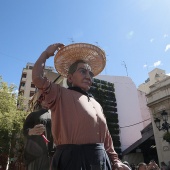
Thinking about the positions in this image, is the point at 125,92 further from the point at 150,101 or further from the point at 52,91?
the point at 52,91

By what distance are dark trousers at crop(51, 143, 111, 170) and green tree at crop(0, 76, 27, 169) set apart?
16.8m

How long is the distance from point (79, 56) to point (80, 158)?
124 cm

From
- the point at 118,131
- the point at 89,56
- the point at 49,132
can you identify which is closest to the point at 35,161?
the point at 49,132

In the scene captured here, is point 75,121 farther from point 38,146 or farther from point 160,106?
point 160,106

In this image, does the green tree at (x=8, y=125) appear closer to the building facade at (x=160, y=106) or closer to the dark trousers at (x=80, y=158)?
the building facade at (x=160, y=106)

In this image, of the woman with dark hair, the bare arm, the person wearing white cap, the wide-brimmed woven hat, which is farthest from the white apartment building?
the bare arm

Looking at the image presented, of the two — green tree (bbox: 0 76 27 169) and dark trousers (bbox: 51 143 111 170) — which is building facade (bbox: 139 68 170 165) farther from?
dark trousers (bbox: 51 143 111 170)

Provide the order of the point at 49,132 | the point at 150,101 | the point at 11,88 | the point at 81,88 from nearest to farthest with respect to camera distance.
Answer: the point at 81,88
the point at 49,132
the point at 150,101
the point at 11,88

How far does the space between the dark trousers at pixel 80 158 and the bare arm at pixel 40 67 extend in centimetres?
58

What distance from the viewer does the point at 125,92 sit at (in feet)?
105

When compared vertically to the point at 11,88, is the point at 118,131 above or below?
below

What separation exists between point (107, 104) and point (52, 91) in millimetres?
27543

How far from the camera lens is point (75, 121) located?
1.93 metres

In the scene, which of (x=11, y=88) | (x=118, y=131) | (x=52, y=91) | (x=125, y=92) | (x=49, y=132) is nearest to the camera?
(x=52, y=91)
